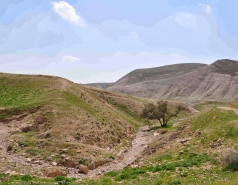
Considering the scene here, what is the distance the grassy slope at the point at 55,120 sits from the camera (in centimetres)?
3016

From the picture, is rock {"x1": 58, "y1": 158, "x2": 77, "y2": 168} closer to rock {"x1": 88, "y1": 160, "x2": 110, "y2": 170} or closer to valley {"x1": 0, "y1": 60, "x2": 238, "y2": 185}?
valley {"x1": 0, "y1": 60, "x2": 238, "y2": 185}

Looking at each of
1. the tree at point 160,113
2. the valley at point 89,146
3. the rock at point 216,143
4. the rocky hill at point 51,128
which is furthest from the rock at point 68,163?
the tree at point 160,113

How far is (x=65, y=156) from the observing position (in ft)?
91.6

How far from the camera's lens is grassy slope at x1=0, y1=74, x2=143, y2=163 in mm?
30156

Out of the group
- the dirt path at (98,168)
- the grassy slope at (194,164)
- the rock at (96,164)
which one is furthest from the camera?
the rock at (96,164)

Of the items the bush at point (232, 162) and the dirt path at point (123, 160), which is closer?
the bush at point (232, 162)

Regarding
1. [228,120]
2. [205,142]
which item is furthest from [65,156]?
[228,120]

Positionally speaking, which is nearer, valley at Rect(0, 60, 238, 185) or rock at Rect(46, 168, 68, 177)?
valley at Rect(0, 60, 238, 185)

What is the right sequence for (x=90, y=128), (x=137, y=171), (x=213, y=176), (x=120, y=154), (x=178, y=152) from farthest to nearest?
(x=90, y=128) → (x=120, y=154) → (x=178, y=152) → (x=137, y=171) → (x=213, y=176)

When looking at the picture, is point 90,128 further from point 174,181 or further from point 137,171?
point 174,181

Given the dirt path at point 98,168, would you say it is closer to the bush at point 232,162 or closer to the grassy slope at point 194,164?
the grassy slope at point 194,164

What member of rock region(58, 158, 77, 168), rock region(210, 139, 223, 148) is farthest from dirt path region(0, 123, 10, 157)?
rock region(210, 139, 223, 148)

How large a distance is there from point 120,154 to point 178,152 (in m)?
11.1

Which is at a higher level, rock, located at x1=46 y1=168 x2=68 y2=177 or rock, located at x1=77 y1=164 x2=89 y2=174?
rock, located at x1=46 y1=168 x2=68 y2=177
